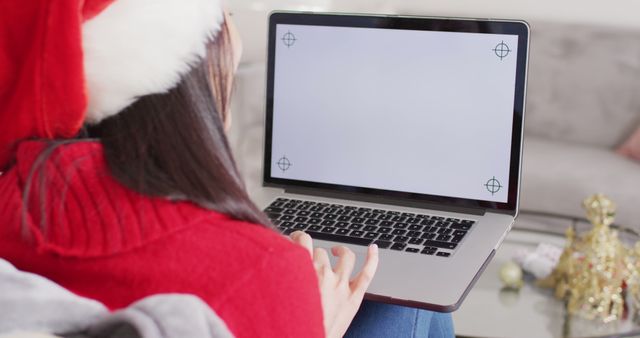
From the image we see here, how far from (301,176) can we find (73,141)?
64cm

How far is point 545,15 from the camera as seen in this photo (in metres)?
2.90

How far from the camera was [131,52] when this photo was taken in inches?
28.5

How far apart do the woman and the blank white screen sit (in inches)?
21.9

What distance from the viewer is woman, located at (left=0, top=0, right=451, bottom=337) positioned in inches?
27.6

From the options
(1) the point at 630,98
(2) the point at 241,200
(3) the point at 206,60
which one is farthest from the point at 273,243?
(1) the point at 630,98

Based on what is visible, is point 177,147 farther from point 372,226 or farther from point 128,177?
point 372,226

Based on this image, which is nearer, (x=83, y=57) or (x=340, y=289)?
(x=83, y=57)

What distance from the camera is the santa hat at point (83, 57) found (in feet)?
2.23

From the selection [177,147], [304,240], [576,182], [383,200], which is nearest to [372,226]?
[383,200]

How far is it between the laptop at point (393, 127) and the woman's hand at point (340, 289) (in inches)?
8.2

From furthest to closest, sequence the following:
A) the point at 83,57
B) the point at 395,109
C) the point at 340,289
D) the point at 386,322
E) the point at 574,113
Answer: the point at 574,113 < the point at 395,109 < the point at 386,322 < the point at 340,289 < the point at 83,57

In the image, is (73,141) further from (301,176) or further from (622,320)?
(622,320)

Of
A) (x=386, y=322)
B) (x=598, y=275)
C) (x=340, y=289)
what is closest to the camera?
(x=340, y=289)

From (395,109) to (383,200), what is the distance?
0.14m
